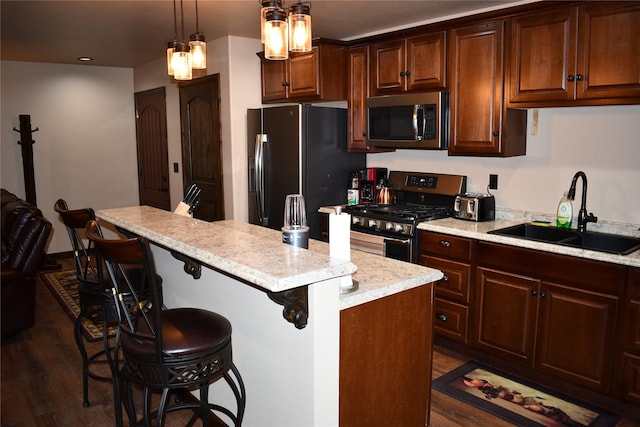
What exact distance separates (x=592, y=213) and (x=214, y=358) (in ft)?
8.41

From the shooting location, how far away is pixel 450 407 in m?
2.76

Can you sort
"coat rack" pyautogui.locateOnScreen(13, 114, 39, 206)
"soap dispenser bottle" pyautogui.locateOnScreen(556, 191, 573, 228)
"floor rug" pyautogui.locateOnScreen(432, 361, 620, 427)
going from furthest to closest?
"coat rack" pyautogui.locateOnScreen(13, 114, 39, 206) < "soap dispenser bottle" pyautogui.locateOnScreen(556, 191, 573, 228) < "floor rug" pyautogui.locateOnScreen(432, 361, 620, 427)

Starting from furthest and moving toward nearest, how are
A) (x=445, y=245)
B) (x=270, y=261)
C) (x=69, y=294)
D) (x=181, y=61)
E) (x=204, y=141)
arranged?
(x=204, y=141) < (x=69, y=294) < (x=445, y=245) < (x=181, y=61) < (x=270, y=261)

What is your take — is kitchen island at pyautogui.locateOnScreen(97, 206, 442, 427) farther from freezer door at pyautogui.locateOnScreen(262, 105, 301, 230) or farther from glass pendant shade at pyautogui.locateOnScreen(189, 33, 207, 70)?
→ freezer door at pyautogui.locateOnScreen(262, 105, 301, 230)

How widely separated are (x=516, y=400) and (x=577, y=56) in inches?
77.0

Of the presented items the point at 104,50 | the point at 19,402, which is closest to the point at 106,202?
the point at 104,50

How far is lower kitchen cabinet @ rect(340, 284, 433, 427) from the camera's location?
6.03ft

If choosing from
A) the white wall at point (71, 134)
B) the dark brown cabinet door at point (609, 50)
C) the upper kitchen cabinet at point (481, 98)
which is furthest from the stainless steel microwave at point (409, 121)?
the white wall at point (71, 134)

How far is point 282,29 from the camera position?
2010mm

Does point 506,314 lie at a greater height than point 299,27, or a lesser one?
lesser

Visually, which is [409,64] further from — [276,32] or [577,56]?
[276,32]

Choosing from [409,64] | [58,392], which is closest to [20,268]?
[58,392]

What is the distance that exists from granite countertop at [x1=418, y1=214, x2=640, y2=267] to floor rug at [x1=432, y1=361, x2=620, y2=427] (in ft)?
2.70

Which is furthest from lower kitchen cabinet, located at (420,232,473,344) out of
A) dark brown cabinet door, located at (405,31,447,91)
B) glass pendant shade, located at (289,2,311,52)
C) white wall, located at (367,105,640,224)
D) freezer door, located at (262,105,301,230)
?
glass pendant shade, located at (289,2,311,52)
